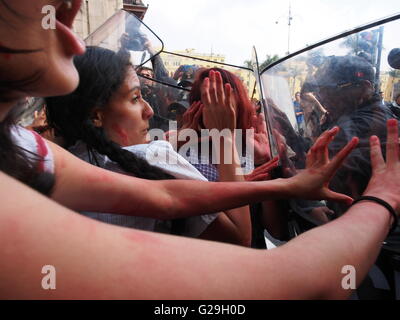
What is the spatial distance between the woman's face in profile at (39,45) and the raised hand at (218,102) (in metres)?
0.65

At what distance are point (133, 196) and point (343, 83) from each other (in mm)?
658

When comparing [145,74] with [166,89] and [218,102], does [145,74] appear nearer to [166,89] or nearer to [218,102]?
[166,89]

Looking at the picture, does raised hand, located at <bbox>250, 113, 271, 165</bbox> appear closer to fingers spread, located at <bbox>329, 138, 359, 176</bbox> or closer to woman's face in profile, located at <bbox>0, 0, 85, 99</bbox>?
fingers spread, located at <bbox>329, 138, 359, 176</bbox>

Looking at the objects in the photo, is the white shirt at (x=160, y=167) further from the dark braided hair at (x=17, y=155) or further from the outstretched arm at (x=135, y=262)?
the outstretched arm at (x=135, y=262)

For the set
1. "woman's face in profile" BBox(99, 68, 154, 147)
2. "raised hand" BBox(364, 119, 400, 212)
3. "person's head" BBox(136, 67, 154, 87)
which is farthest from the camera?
"person's head" BBox(136, 67, 154, 87)

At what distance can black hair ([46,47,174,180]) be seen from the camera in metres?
1.37

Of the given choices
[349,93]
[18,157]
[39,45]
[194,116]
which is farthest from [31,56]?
[194,116]

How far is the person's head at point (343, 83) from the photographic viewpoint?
0.77 m

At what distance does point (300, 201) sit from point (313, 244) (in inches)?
21.2

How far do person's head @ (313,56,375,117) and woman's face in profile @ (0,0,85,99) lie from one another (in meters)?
0.59

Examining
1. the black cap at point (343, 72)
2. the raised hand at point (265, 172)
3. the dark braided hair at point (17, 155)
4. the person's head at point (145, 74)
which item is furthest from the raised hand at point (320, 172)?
the person's head at point (145, 74)

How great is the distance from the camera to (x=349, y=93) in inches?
31.0

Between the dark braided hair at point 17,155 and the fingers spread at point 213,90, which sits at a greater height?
the fingers spread at point 213,90

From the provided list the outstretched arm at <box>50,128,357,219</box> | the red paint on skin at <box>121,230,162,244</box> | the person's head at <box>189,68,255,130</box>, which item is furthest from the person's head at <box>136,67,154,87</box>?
the red paint on skin at <box>121,230,162,244</box>
